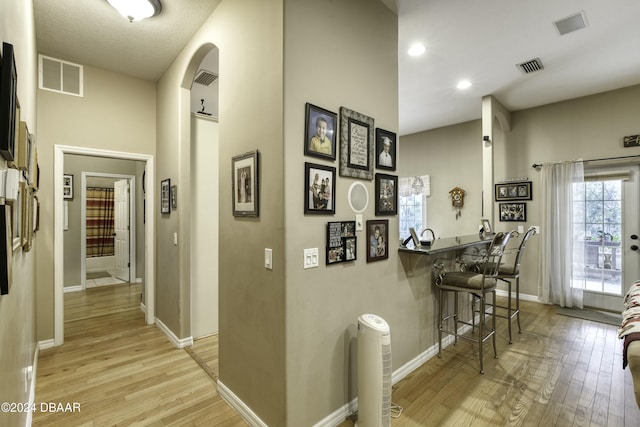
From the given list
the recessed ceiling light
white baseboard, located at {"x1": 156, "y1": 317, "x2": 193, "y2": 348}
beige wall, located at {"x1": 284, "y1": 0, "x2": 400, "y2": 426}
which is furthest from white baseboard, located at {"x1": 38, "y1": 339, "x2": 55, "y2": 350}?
the recessed ceiling light

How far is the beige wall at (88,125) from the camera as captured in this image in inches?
121

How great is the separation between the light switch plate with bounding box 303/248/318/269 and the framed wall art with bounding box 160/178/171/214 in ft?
7.32

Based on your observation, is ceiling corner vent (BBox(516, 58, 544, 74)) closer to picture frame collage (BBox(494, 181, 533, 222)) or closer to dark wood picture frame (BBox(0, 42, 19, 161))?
picture frame collage (BBox(494, 181, 533, 222))

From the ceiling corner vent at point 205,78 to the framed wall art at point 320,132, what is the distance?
2296 millimetres

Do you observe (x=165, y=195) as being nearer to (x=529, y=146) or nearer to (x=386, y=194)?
(x=386, y=194)

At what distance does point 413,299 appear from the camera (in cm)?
260

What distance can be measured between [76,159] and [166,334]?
4079 millimetres

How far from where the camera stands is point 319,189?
6.07ft

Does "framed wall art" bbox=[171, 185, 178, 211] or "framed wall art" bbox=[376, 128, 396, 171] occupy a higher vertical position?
"framed wall art" bbox=[376, 128, 396, 171]

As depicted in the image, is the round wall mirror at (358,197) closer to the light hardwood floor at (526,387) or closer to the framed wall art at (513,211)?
the light hardwood floor at (526,387)

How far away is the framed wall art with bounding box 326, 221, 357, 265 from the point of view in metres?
1.91

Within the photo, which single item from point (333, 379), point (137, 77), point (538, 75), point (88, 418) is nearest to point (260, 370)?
point (333, 379)

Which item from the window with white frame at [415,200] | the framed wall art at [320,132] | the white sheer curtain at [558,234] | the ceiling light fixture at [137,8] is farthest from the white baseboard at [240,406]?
the window with white frame at [415,200]

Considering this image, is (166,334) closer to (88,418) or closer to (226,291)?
(88,418)
